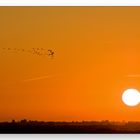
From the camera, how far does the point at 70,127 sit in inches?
63.7

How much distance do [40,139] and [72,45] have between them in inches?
21.3

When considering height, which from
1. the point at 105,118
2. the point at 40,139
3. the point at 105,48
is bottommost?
the point at 40,139

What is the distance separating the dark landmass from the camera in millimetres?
1605

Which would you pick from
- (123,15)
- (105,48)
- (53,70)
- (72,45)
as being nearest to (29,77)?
(53,70)

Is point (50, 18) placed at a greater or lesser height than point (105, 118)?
greater

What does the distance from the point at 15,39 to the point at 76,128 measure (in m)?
0.59

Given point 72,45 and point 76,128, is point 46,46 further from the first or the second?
point 76,128

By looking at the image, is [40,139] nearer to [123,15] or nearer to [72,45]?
[72,45]

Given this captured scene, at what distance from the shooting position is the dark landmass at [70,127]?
1605mm

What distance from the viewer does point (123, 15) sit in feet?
5.50

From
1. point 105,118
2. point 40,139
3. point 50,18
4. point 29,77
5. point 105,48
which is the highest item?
point 50,18

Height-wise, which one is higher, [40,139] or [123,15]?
[123,15]

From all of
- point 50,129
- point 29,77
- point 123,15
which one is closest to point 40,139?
point 50,129

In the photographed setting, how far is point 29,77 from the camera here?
1.65m
